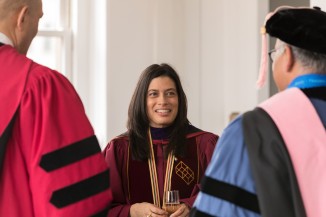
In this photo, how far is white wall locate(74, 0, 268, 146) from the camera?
598 cm

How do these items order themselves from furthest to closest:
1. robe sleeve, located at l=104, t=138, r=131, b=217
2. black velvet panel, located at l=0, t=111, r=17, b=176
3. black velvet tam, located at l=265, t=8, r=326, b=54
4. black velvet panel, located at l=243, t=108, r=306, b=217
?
robe sleeve, located at l=104, t=138, r=131, b=217 → black velvet panel, located at l=0, t=111, r=17, b=176 → black velvet tam, located at l=265, t=8, r=326, b=54 → black velvet panel, located at l=243, t=108, r=306, b=217

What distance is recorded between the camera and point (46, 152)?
2430 millimetres

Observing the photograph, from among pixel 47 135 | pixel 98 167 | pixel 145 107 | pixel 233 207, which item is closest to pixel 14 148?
pixel 47 135

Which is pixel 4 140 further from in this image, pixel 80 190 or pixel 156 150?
pixel 156 150

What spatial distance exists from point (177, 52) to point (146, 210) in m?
3.25

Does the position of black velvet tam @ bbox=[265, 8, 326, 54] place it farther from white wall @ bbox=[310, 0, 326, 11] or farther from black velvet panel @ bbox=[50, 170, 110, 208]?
white wall @ bbox=[310, 0, 326, 11]

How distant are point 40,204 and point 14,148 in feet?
0.82

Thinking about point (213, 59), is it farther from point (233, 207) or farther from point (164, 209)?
point (233, 207)

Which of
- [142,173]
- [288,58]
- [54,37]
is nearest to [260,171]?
[288,58]

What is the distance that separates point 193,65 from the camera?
6.47 m

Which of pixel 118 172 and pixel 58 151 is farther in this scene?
pixel 118 172

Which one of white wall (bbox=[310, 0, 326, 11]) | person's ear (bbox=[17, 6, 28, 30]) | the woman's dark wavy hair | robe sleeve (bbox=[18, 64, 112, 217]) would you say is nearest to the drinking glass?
the woman's dark wavy hair

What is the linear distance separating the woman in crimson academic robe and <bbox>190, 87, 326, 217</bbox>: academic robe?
146cm

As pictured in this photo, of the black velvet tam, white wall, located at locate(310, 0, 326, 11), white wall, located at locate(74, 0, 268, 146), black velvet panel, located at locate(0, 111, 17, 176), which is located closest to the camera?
the black velvet tam
